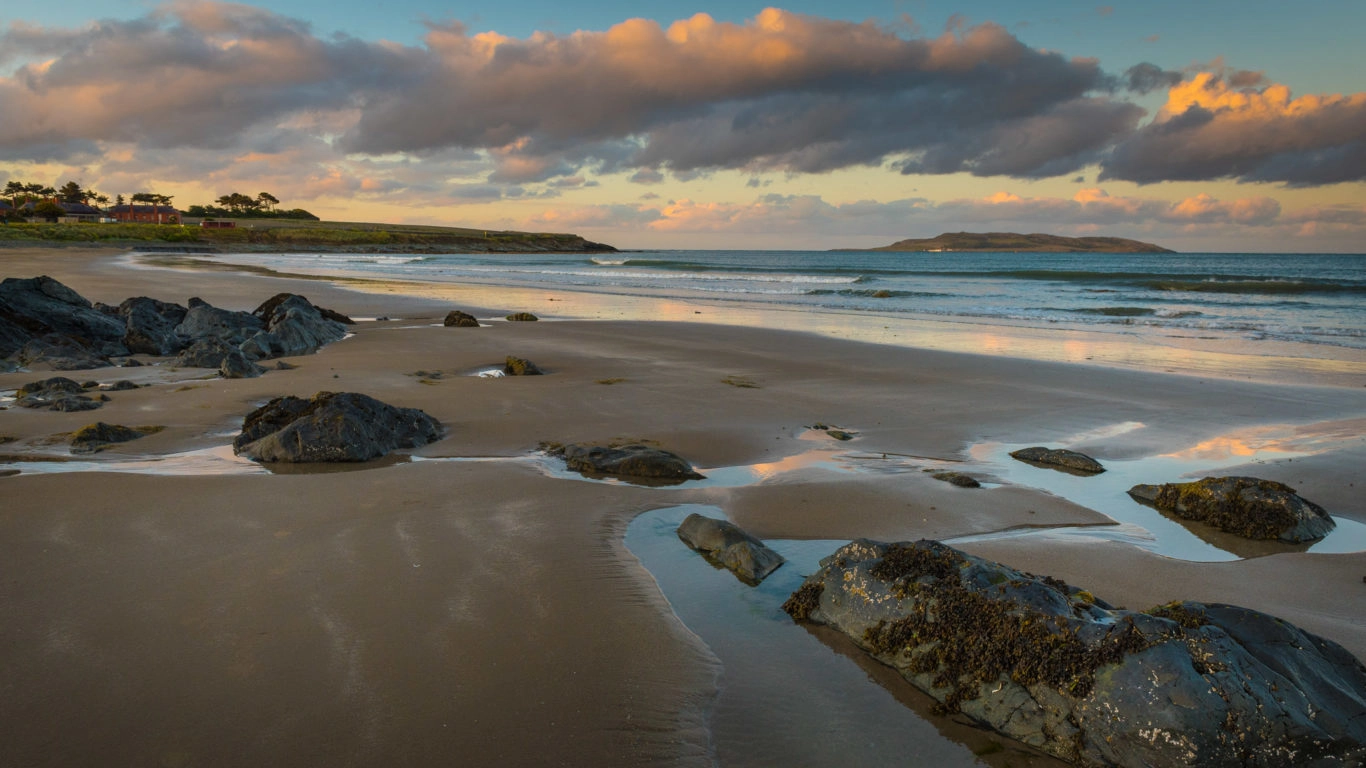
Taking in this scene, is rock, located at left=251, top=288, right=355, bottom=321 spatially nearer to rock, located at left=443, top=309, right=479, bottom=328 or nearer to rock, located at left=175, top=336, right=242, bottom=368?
rock, located at left=443, top=309, right=479, bottom=328

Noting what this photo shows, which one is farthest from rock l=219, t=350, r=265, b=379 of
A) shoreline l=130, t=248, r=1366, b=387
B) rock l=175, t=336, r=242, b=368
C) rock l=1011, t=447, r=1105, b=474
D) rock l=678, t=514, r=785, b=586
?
shoreline l=130, t=248, r=1366, b=387

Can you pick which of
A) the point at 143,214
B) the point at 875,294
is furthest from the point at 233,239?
the point at 875,294

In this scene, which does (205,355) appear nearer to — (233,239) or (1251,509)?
(1251,509)

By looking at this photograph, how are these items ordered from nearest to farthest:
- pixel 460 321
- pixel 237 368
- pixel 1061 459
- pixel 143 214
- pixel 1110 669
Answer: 1. pixel 1110 669
2. pixel 1061 459
3. pixel 237 368
4. pixel 460 321
5. pixel 143 214

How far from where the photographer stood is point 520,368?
34.1 feet

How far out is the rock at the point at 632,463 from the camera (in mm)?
6074

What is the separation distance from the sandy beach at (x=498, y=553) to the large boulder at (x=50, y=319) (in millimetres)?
1719

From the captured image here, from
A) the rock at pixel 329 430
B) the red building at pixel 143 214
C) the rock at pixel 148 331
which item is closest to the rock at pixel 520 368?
the rock at pixel 329 430

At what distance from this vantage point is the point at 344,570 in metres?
4.12

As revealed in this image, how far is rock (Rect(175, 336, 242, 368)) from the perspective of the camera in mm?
10398

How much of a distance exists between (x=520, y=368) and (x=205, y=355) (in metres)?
4.17

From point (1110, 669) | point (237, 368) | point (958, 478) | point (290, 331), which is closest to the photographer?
point (1110, 669)

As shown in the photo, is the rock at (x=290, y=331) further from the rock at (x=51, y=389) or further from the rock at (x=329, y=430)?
the rock at (x=329, y=430)

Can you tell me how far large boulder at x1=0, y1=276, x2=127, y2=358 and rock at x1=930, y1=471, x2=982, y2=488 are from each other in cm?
1137
